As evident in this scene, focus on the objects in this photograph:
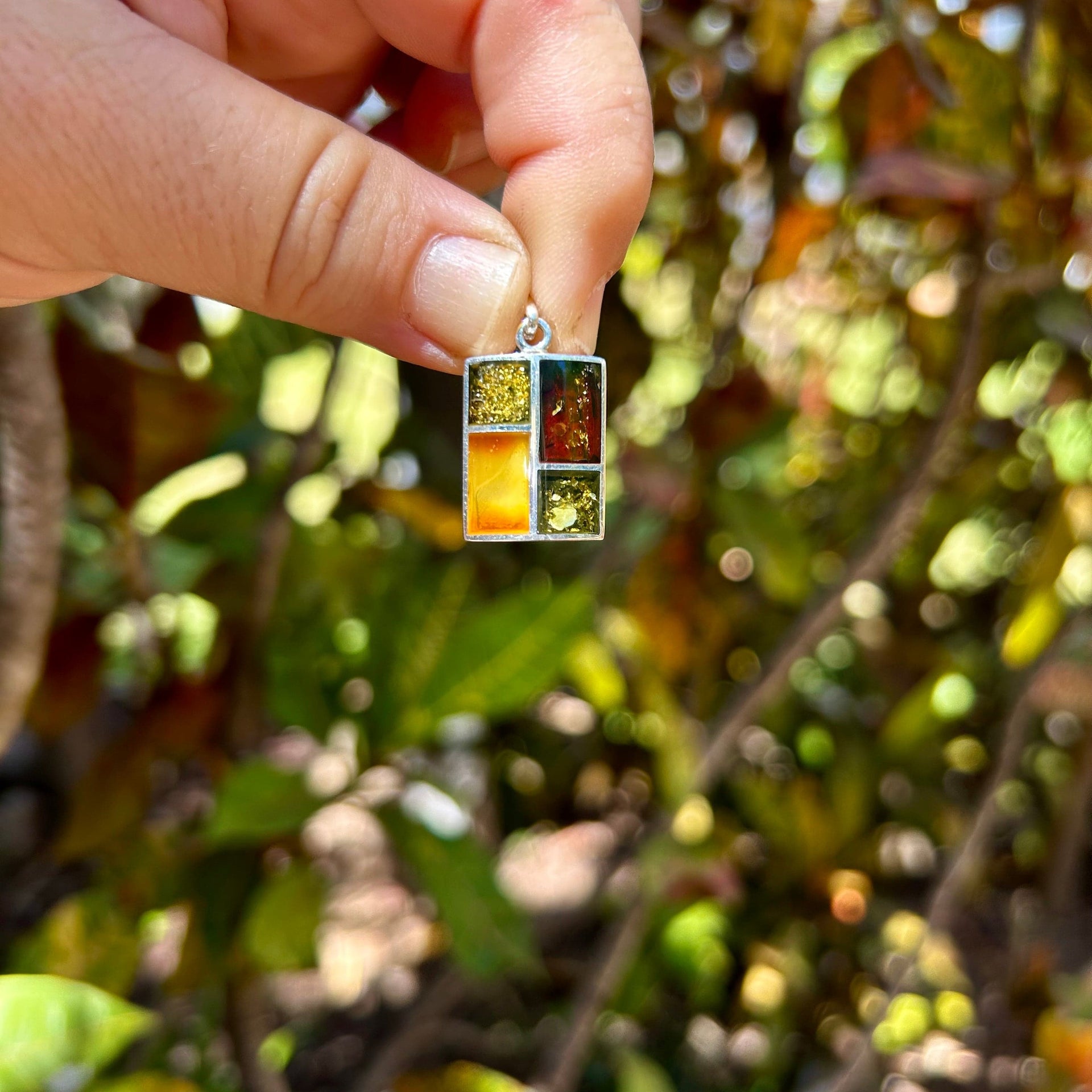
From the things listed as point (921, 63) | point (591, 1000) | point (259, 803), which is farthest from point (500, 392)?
point (591, 1000)

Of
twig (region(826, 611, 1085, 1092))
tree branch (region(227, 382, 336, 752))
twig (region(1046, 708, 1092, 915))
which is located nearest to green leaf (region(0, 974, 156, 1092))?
tree branch (region(227, 382, 336, 752))

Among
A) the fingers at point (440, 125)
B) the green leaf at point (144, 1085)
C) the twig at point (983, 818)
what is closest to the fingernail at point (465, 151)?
the fingers at point (440, 125)

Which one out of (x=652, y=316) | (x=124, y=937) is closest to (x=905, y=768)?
(x=652, y=316)

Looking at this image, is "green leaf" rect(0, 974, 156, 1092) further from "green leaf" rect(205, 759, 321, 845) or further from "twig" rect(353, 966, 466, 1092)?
"twig" rect(353, 966, 466, 1092)

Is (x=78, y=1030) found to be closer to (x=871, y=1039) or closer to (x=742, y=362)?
(x=871, y=1039)

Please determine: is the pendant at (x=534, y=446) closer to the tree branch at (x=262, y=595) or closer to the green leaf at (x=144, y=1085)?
the tree branch at (x=262, y=595)

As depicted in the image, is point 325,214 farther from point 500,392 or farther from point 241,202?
point 500,392
